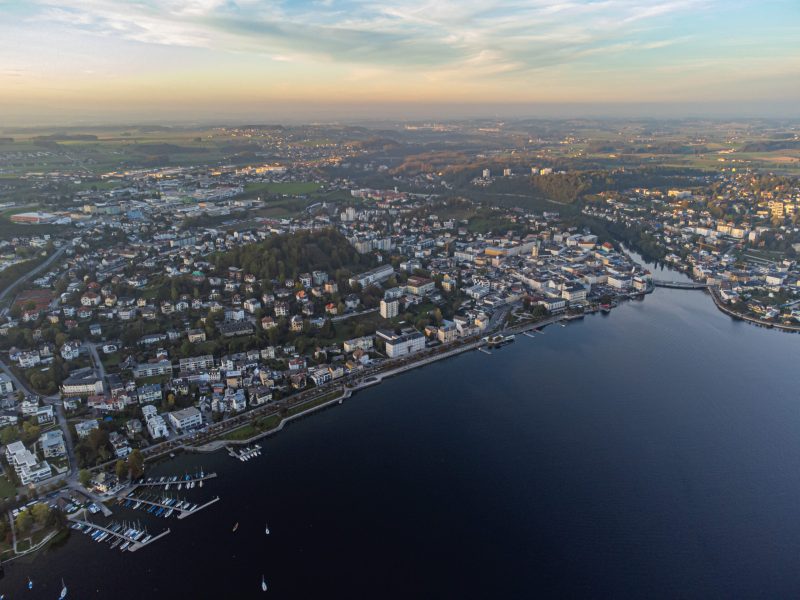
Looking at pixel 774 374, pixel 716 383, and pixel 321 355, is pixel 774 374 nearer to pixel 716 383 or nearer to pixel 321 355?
pixel 716 383

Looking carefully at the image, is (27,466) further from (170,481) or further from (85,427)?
(170,481)

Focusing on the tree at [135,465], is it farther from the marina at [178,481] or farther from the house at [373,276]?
the house at [373,276]

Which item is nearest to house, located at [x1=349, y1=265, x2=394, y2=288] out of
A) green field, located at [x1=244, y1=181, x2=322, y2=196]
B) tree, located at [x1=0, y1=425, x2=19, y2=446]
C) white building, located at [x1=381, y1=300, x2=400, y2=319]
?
white building, located at [x1=381, y1=300, x2=400, y2=319]

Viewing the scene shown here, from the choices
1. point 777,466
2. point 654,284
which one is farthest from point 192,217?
point 777,466

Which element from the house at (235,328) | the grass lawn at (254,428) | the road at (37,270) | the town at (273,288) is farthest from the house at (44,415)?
the road at (37,270)

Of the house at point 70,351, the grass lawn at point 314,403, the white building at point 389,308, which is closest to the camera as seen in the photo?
the grass lawn at point 314,403

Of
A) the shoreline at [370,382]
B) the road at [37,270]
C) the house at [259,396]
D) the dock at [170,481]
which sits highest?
the road at [37,270]

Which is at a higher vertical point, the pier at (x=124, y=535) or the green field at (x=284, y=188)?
the green field at (x=284, y=188)
